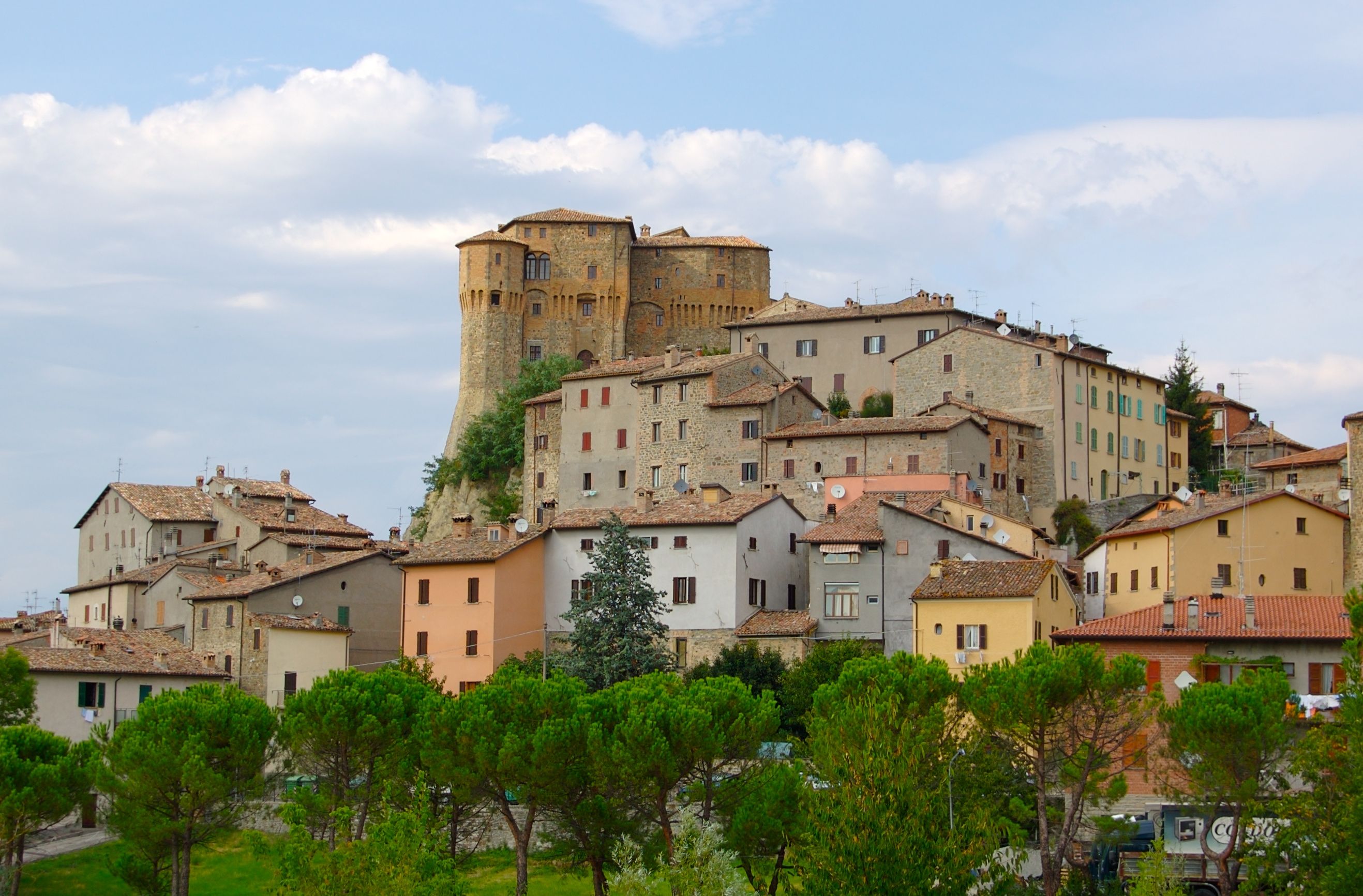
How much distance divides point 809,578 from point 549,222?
43.5 metres

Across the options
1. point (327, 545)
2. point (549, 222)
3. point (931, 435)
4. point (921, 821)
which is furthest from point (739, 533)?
point (549, 222)

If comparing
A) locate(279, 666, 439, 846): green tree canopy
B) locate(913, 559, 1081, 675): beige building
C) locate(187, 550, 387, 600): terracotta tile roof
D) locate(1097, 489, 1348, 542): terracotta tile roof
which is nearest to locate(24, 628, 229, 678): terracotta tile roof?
locate(187, 550, 387, 600): terracotta tile roof

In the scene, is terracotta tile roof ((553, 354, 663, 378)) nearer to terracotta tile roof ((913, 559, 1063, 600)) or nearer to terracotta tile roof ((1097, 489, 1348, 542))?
terracotta tile roof ((1097, 489, 1348, 542))

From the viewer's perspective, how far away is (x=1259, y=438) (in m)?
85.3

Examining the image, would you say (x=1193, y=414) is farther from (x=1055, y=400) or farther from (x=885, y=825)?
(x=885, y=825)

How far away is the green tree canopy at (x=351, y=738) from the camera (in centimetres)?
4697

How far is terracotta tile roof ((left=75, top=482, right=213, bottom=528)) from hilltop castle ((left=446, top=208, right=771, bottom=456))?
17.2 metres

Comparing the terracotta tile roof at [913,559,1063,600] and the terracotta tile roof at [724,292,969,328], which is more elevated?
the terracotta tile roof at [724,292,969,328]

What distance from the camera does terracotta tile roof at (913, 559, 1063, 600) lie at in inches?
2026

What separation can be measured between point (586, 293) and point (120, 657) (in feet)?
135

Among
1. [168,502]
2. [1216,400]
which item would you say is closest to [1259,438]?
[1216,400]

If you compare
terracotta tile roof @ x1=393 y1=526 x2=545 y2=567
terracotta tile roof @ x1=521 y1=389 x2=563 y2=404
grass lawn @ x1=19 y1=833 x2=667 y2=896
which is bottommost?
grass lawn @ x1=19 y1=833 x2=667 y2=896

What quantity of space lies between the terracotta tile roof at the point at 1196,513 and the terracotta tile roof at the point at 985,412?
1083cm

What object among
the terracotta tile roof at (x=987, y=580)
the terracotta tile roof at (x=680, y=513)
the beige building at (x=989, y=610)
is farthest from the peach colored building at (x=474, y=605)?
the beige building at (x=989, y=610)
